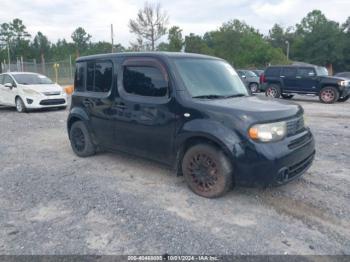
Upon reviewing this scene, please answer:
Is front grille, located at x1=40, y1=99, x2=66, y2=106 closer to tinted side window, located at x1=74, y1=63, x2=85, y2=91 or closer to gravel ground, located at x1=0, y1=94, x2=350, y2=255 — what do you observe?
gravel ground, located at x1=0, y1=94, x2=350, y2=255

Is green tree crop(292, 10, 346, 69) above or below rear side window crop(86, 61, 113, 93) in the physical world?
above

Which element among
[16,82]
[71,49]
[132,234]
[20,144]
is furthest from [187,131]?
[71,49]

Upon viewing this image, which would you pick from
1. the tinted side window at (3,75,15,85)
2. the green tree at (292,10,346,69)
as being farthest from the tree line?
the tinted side window at (3,75,15,85)

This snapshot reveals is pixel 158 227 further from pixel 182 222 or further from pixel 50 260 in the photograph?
pixel 50 260

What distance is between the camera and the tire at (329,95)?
14.5 meters

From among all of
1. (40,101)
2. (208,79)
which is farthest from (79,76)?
(40,101)

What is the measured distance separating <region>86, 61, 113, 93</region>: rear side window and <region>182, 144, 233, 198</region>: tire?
6.37 feet

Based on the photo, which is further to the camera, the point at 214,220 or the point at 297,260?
the point at 214,220

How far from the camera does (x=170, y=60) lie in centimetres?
413

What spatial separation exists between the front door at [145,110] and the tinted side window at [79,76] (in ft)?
3.81

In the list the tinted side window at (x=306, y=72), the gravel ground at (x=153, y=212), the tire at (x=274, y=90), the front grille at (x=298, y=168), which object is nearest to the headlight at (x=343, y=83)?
the tinted side window at (x=306, y=72)

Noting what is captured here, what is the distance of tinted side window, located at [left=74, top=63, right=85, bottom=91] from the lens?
217 inches

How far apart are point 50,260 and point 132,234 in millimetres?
805

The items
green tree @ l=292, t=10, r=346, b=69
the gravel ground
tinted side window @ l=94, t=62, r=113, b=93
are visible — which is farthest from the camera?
green tree @ l=292, t=10, r=346, b=69
